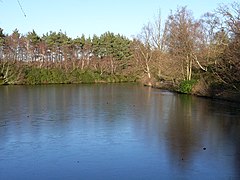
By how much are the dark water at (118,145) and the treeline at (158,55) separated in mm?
7767

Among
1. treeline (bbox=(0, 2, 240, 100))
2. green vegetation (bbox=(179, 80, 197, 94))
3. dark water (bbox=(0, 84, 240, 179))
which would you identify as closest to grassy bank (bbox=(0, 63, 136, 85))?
treeline (bbox=(0, 2, 240, 100))

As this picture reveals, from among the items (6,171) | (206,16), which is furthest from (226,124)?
(206,16)

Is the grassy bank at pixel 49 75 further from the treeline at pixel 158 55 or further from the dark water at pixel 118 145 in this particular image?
the dark water at pixel 118 145

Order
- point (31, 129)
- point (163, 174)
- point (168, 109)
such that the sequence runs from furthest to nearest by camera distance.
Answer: point (168, 109) < point (31, 129) < point (163, 174)

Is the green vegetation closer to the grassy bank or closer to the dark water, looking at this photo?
the dark water

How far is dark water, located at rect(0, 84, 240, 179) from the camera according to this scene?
25.4 feet

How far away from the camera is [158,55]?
4631 centimetres

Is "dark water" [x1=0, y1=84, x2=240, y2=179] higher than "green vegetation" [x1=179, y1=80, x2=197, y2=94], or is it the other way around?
"green vegetation" [x1=179, y1=80, x2=197, y2=94]

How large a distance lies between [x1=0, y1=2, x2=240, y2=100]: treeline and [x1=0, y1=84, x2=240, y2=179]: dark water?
7767mm

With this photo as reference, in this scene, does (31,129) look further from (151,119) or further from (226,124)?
(226,124)

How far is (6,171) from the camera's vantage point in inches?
302

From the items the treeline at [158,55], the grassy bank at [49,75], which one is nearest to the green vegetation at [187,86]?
the treeline at [158,55]

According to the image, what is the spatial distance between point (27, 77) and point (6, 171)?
41.0 m

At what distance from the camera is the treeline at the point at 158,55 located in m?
23.8
